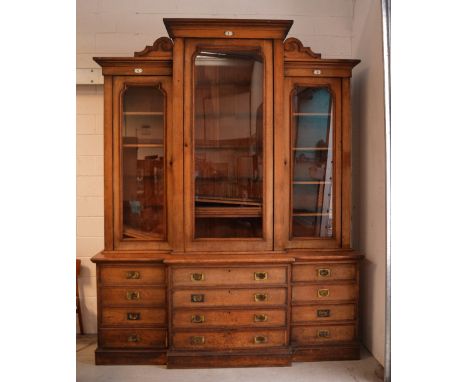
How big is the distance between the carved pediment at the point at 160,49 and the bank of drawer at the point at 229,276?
1439 mm

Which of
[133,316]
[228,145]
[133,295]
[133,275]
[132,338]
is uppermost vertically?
[228,145]

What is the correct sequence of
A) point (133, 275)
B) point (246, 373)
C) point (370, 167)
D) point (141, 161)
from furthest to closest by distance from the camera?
point (370, 167), point (141, 161), point (133, 275), point (246, 373)

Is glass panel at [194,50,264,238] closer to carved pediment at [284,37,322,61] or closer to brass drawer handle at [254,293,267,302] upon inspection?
carved pediment at [284,37,322,61]

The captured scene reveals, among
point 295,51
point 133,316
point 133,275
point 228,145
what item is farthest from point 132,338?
point 295,51

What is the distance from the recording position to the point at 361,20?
352 centimetres

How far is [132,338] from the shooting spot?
3.12m

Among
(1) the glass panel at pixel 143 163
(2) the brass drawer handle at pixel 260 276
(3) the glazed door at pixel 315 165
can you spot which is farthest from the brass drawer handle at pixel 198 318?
(3) the glazed door at pixel 315 165

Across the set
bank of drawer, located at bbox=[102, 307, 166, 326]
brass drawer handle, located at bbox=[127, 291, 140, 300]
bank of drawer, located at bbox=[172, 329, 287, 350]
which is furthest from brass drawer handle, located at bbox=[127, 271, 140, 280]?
bank of drawer, located at bbox=[172, 329, 287, 350]

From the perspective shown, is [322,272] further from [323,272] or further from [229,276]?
[229,276]

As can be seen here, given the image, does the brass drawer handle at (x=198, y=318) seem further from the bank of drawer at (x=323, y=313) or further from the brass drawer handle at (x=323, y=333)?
the brass drawer handle at (x=323, y=333)

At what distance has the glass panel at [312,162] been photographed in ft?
10.7

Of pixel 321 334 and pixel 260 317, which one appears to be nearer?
pixel 260 317

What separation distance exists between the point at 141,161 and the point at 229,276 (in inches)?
39.3
